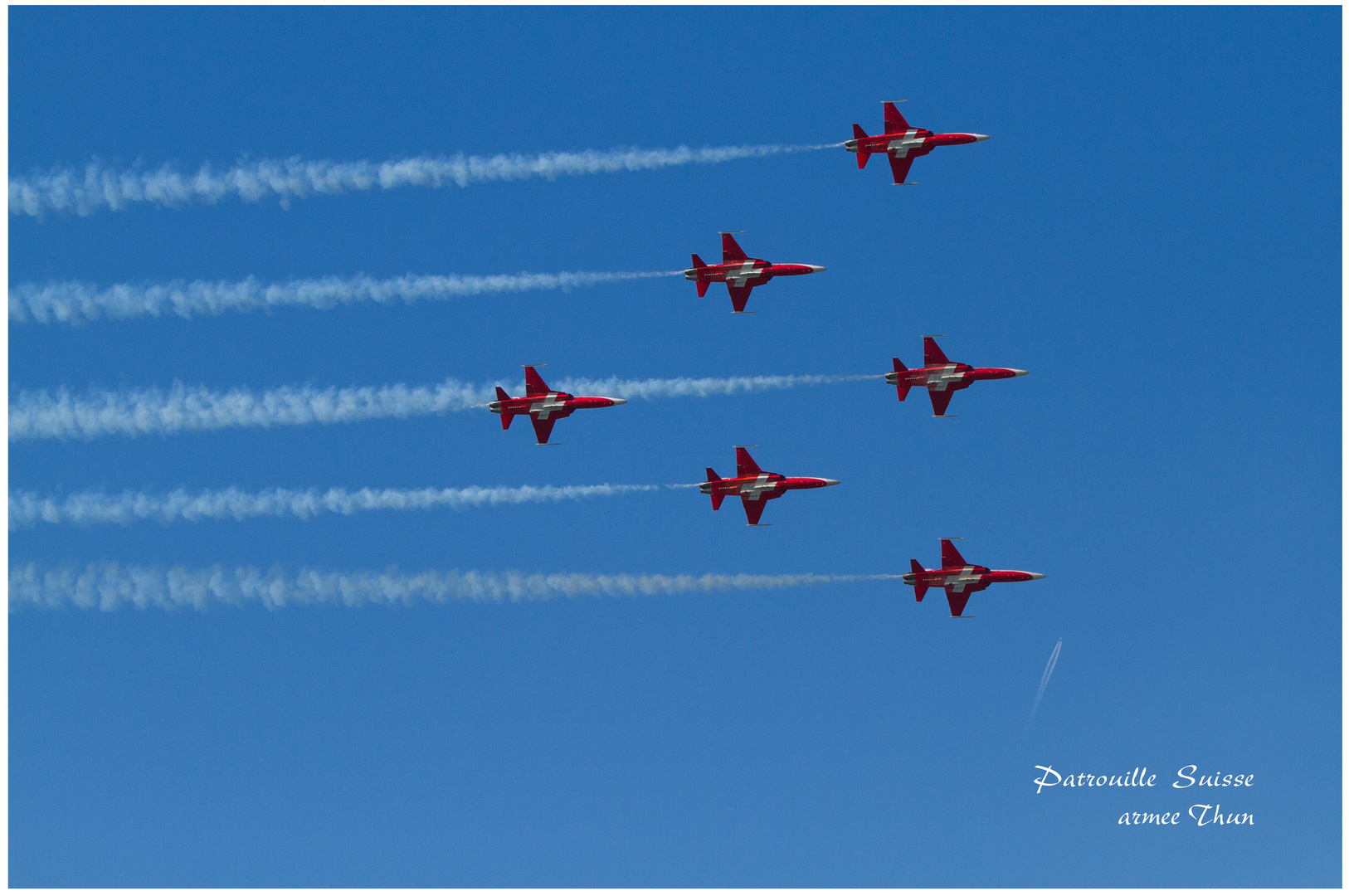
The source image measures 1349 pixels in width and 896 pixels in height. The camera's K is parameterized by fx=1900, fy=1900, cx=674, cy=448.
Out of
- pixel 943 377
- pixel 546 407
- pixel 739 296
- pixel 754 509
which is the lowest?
pixel 754 509

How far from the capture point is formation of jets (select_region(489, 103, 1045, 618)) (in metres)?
91.4

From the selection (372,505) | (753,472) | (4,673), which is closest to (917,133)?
(753,472)

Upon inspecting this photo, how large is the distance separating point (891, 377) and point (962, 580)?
1053cm

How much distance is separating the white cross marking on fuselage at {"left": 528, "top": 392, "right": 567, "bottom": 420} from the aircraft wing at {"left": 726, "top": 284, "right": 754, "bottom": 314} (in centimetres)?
984

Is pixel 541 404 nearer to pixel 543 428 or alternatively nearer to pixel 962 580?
pixel 543 428

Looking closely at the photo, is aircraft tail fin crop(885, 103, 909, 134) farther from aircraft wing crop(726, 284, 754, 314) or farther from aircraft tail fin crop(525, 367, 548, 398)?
aircraft tail fin crop(525, 367, 548, 398)

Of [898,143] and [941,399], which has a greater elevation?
[898,143]

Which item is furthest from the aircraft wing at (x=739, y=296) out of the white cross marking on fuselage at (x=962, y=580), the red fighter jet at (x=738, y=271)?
the white cross marking on fuselage at (x=962, y=580)

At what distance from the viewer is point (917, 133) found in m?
92.5

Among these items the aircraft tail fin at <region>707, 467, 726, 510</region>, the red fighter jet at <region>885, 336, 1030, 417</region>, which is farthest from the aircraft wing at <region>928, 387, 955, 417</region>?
the aircraft tail fin at <region>707, 467, 726, 510</region>

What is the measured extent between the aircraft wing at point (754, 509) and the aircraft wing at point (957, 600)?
32.7 ft

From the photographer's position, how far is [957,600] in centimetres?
9350

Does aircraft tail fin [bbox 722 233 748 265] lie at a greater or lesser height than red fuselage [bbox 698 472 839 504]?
greater

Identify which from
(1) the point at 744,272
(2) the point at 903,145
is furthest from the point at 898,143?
(1) the point at 744,272
